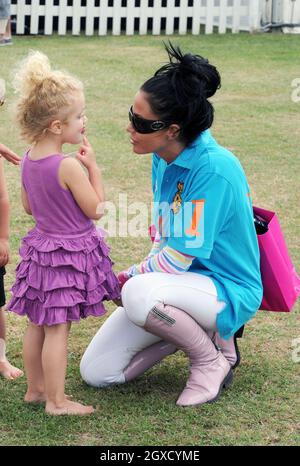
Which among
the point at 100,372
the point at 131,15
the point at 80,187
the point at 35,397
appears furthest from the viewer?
the point at 131,15

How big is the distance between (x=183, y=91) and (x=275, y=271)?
854 millimetres

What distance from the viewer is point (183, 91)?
378cm

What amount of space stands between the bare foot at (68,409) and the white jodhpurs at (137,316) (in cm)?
26

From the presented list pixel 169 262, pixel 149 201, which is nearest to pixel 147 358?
pixel 169 262

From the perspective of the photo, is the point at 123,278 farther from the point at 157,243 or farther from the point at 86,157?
the point at 86,157

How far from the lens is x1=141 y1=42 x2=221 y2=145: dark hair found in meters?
3.79

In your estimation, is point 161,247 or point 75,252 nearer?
point 75,252

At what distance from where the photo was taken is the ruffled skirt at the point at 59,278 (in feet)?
12.3

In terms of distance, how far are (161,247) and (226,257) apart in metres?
0.30

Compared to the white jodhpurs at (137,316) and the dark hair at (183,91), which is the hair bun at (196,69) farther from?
the white jodhpurs at (137,316)

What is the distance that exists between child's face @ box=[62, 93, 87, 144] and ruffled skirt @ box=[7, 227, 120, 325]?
1.19 feet
